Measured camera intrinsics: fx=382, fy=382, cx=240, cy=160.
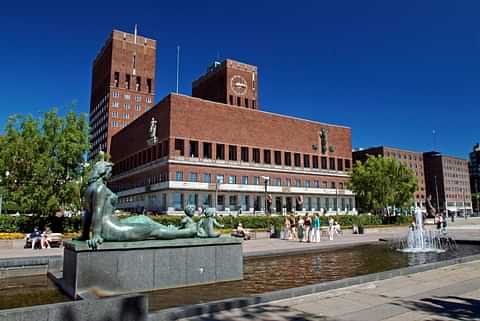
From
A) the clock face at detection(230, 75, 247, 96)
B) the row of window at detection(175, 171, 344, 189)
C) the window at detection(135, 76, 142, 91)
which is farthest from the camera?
the window at detection(135, 76, 142, 91)

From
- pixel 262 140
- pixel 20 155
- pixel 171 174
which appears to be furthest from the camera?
pixel 262 140

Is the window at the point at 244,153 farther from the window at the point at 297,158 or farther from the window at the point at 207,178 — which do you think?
the window at the point at 297,158

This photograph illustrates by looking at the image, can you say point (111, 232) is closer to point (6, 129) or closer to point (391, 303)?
point (391, 303)

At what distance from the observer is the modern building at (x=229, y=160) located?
213 feet

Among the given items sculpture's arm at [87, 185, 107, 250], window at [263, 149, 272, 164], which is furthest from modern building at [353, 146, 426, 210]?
sculpture's arm at [87, 185, 107, 250]

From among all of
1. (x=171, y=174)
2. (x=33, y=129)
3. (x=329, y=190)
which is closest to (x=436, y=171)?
(x=329, y=190)

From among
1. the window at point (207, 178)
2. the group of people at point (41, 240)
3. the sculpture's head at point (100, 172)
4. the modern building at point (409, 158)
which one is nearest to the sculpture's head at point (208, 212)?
the sculpture's head at point (100, 172)

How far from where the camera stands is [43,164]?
26.6 metres

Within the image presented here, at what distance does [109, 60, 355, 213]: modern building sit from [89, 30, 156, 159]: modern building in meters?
→ 30.7

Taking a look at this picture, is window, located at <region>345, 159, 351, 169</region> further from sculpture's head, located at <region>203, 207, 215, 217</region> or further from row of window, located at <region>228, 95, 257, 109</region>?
sculpture's head, located at <region>203, 207, 215, 217</region>

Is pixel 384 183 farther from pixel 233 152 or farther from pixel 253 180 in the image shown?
pixel 233 152

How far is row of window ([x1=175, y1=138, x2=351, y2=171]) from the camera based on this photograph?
67562mm

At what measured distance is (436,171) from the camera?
15088cm

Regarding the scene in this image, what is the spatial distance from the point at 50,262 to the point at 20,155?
19.1 meters
